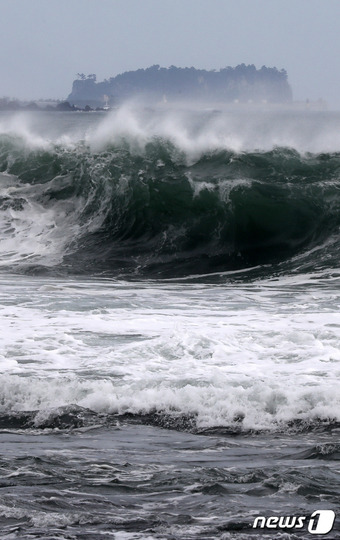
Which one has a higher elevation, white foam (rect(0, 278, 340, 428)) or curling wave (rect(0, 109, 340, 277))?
curling wave (rect(0, 109, 340, 277))

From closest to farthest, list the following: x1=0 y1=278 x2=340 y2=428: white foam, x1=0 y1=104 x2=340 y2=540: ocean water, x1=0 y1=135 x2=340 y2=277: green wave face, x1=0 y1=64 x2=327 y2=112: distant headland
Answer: x1=0 y1=104 x2=340 y2=540: ocean water, x1=0 y1=278 x2=340 y2=428: white foam, x1=0 y1=135 x2=340 y2=277: green wave face, x1=0 y1=64 x2=327 y2=112: distant headland

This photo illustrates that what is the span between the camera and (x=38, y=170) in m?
25.4

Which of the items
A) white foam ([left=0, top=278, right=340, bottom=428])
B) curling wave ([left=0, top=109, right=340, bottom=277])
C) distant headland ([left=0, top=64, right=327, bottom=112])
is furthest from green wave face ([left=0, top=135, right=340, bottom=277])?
distant headland ([left=0, top=64, right=327, bottom=112])

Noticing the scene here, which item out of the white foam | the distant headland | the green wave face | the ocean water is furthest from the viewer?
the distant headland

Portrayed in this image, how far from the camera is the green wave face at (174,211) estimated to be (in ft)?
60.8

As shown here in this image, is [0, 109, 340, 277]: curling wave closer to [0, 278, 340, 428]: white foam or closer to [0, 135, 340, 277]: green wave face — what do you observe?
[0, 135, 340, 277]: green wave face

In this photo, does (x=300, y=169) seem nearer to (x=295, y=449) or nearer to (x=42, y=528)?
(x=295, y=449)

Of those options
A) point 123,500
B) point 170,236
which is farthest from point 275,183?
point 123,500

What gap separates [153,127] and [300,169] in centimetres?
552

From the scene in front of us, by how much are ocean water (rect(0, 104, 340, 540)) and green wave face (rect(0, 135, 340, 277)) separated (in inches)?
2.2

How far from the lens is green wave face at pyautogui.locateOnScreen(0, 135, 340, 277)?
1853 centimetres

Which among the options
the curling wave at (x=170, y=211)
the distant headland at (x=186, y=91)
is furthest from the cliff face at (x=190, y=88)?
the curling wave at (x=170, y=211)

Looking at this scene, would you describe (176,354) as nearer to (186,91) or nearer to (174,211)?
(174,211)

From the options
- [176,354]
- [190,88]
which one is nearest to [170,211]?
[176,354]
